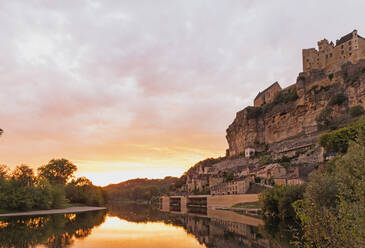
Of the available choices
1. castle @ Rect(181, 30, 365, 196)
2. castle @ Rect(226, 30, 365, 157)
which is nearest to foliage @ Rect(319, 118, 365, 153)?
castle @ Rect(181, 30, 365, 196)

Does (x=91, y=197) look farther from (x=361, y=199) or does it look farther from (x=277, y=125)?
(x=361, y=199)

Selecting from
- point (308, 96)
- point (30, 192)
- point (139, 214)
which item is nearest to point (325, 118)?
point (308, 96)

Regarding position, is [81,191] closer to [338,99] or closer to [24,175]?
[24,175]

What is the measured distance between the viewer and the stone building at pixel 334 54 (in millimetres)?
81000

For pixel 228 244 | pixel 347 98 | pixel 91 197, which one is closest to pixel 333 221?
pixel 228 244

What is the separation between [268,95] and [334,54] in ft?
92.9

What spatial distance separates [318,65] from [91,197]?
78.4 metres

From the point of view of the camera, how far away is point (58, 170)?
309ft

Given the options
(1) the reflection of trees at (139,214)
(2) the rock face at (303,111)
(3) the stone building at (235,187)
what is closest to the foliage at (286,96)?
(2) the rock face at (303,111)

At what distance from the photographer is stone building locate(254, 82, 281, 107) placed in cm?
10638

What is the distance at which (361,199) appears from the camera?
7.47 metres

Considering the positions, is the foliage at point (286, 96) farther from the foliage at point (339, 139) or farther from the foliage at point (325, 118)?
the foliage at point (339, 139)

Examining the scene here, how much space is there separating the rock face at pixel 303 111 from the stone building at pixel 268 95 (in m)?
3.28

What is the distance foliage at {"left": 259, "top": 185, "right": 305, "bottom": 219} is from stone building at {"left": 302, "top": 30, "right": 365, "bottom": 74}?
57.6 metres
